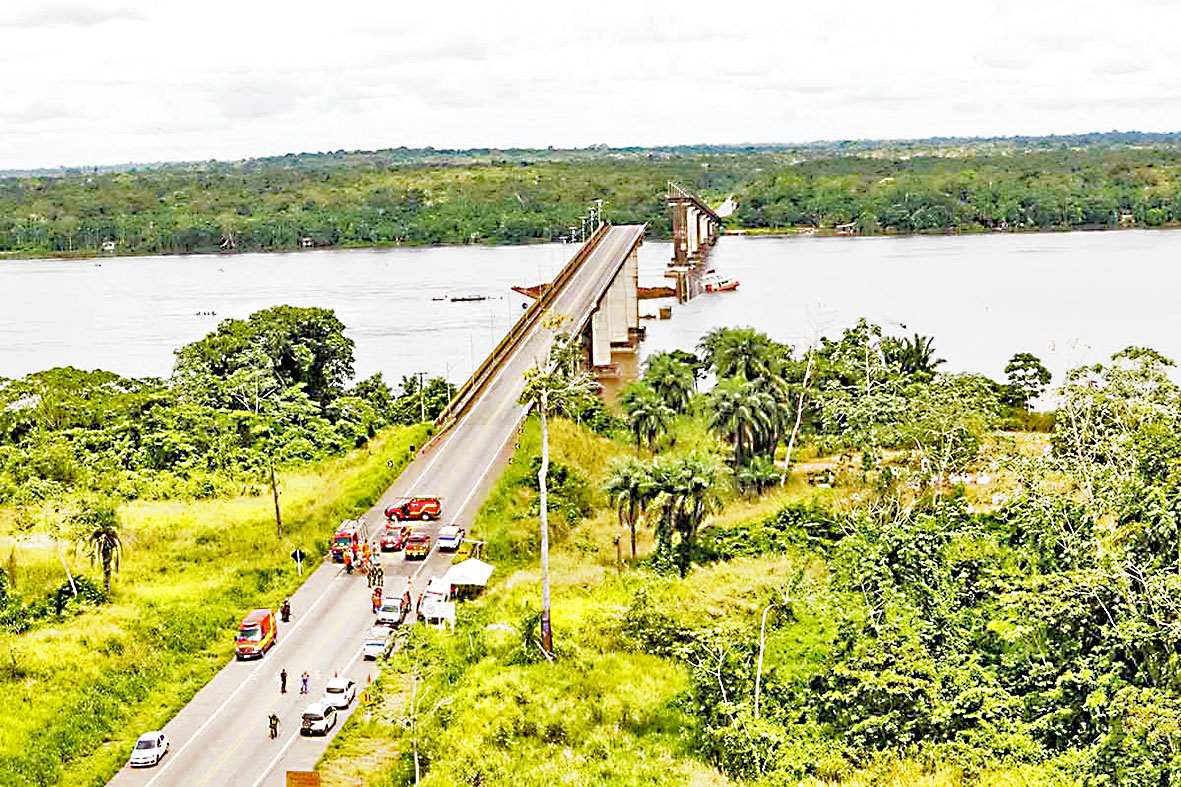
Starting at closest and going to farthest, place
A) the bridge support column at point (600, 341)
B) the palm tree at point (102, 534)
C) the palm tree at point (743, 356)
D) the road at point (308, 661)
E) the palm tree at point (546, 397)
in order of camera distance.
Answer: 1. the road at point (308, 661)
2. the palm tree at point (546, 397)
3. the palm tree at point (102, 534)
4. the palm tree at point (743, 356)
5. the bridge support column at point (600, 341)

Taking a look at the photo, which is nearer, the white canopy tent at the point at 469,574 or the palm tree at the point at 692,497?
the white canopy tent at the point at 469,574

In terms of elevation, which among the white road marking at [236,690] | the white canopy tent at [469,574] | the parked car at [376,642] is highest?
the white canopy tent at [469,574]

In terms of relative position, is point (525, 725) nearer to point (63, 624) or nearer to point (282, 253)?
point (63, 624)

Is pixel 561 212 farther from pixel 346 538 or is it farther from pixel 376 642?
pixel 376 642

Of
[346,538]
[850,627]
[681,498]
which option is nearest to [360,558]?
[346,538]

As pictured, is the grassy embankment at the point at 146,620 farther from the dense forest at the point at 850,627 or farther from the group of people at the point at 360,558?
the dense forest at the point at 850,627

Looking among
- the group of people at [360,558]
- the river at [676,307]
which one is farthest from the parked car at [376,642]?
the river at [676,307]

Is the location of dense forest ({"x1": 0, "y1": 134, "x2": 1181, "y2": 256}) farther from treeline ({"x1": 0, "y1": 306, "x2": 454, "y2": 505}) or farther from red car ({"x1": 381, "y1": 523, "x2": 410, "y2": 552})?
red car ({"x1": 381, "y1": 523, "x2": 410, "y2": 552})

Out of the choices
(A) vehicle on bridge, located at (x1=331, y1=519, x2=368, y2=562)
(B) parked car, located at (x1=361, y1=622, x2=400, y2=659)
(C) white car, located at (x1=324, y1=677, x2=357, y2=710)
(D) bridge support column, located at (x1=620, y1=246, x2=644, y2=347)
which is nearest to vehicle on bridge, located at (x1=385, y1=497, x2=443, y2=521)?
(A) vehicle on bridge, located at (x1=331, y1=519, x2=368, y2=562)
